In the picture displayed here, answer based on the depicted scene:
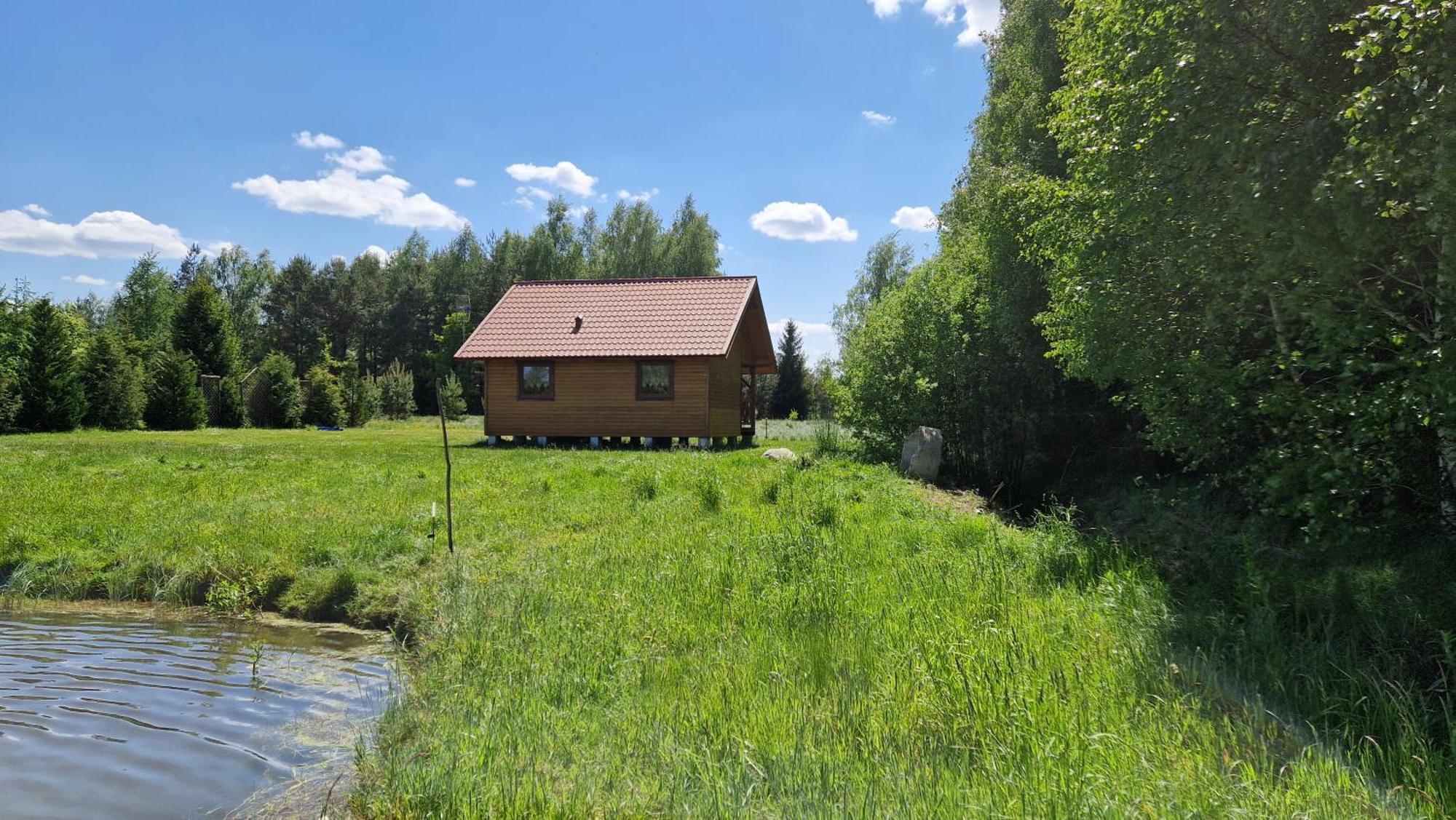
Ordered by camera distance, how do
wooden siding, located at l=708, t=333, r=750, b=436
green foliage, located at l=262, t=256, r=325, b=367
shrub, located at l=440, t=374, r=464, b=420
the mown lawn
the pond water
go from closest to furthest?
1. the mown lawn
2. the pond water
3. wooden siding, located at l=708, t=333, r=750, b=436
4. shrub, located at l=440, t=374, r=464, b=420
5. green foliage, located at l=262, t=256, r=325, b=367

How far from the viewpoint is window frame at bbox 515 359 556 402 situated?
2242cm

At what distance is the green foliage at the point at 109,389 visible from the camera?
25031 mm

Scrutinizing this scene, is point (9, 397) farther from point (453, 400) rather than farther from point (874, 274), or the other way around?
point (874, 274)

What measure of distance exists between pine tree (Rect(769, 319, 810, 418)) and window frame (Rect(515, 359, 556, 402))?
94.2 ft

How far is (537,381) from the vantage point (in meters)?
22.6

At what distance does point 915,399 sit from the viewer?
18781 mm

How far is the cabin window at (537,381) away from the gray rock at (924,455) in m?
Result: 10.1

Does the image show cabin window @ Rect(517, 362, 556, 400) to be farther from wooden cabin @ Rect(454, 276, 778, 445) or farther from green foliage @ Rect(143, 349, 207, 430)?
green foliage @ Rect(143, 349, 207, 430)

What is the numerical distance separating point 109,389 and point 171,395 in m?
1.76

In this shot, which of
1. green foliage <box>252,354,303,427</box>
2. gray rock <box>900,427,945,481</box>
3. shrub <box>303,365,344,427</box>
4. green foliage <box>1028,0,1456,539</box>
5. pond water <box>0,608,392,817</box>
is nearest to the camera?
pond water <box>0,608,392,817</box>

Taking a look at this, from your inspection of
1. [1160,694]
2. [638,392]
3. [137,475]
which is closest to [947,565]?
[1160,694]

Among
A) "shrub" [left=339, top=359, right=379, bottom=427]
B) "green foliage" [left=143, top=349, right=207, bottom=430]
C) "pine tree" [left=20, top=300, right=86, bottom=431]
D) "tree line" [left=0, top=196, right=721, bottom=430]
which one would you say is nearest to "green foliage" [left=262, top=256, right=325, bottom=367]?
"tree line" [left=0, top=196, right=721, bottom=430]

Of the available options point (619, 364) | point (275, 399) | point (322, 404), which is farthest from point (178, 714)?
point (322, 404)

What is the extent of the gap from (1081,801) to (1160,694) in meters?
1.64
